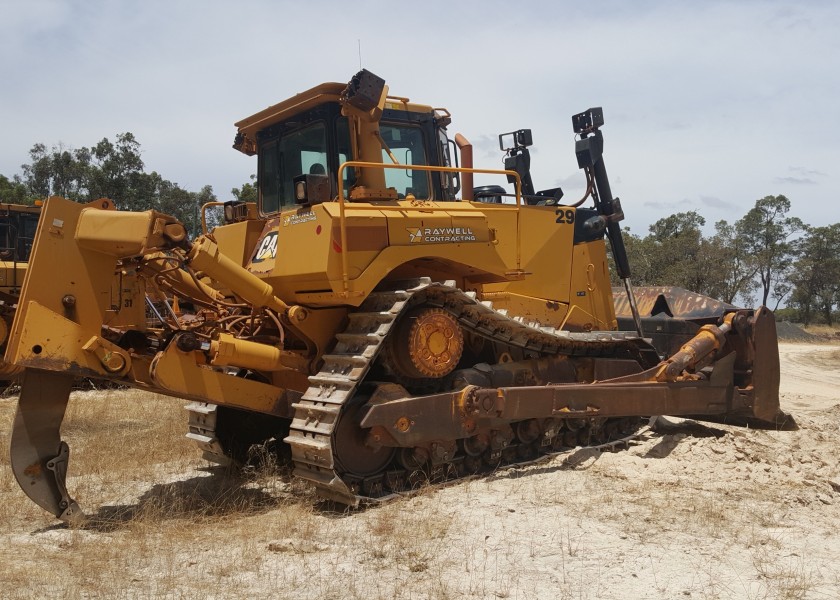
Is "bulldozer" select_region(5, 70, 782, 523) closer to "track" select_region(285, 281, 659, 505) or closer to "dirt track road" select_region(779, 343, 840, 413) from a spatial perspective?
"track" select_region(285, 281, 659, 505)

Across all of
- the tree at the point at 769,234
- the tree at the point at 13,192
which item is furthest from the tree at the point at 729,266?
the tree at the point at 13,192

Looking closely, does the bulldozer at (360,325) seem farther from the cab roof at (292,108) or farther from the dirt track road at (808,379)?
the dirt track road at (808,379)

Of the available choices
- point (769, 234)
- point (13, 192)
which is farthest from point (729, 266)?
point (13, 192)

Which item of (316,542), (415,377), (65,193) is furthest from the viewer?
(65,193)

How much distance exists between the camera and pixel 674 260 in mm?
43656

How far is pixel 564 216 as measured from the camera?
920cm

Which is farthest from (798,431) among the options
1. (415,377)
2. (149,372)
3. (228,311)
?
(149,372)

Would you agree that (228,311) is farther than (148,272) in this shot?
Yes

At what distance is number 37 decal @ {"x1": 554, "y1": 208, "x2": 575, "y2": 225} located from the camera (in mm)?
9141

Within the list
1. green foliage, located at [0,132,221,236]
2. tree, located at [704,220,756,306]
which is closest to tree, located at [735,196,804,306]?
tree, located at [704,220,756,306]

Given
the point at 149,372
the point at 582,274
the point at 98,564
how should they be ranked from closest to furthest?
the point at 98,564
the point at 149,372
the point at 582,274

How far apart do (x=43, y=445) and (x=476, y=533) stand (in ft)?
10.8

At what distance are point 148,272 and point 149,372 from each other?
87 centimetres

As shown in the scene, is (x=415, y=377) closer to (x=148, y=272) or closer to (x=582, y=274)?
(x=148, y=272)
